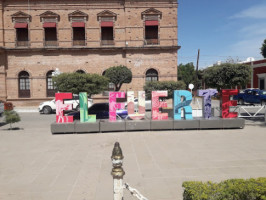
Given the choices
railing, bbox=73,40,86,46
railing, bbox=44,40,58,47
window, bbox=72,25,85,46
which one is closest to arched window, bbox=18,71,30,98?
railing, bbox=44,40,58,47

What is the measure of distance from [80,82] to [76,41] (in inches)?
438

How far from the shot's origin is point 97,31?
2384 cm

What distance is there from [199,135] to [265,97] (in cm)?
1589

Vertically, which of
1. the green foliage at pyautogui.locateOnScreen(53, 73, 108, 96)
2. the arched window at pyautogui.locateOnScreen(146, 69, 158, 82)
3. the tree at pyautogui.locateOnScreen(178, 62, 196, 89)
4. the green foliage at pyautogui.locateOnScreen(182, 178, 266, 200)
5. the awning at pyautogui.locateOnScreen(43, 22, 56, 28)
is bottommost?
the green foliage at pyautogui.locateOnScreen(182, 178, 266, 200)

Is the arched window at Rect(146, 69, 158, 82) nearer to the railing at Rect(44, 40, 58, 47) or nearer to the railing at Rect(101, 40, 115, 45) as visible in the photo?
the railing at Rect(101, 40, 115, 45)

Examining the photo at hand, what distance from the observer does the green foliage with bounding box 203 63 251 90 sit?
15.1 metres

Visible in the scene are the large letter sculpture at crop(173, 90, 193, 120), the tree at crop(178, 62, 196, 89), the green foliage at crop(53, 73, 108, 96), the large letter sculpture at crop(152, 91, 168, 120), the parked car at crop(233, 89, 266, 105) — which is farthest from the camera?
the tree at crop(178, 62, 196, 89)

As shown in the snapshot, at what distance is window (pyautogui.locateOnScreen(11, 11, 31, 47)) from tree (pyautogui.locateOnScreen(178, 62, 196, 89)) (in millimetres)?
42619

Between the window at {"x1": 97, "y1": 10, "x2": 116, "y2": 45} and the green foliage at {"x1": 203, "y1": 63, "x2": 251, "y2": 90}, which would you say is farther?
the window at {"x1": 97, "y1": 10, "x2": 116, "y2": 45}

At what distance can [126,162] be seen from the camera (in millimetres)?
6426

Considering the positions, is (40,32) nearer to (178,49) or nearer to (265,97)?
(178,49)

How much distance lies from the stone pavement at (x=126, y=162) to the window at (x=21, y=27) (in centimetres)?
1711

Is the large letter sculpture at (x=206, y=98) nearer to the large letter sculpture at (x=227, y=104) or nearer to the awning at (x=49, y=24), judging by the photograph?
the large letter sculpture at (x=227, y=104)

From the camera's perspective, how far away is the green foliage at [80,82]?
48.6 ft
